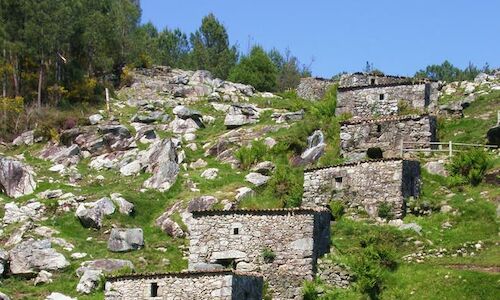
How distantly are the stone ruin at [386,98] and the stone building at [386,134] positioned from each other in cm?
556

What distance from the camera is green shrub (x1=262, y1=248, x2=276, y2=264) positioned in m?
37.2

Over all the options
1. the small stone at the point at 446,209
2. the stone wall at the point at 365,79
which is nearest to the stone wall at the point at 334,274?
the small stone at the point at 446,209

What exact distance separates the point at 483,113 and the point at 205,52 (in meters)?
42.3

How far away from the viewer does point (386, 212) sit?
42031 millimetres

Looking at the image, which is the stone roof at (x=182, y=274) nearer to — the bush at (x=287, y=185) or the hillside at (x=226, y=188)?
the hillside at (x=226, y=188)

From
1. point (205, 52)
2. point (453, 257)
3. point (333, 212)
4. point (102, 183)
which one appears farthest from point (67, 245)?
point (205, 52)

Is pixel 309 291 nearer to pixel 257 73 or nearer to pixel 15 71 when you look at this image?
pixel 15 71

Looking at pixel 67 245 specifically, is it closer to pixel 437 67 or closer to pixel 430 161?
pixel 430 161

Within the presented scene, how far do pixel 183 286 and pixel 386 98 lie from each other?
86.7 feet

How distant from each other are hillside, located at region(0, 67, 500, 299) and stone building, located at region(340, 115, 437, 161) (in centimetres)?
108

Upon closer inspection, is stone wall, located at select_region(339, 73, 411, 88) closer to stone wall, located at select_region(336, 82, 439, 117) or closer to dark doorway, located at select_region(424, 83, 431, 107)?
dark doorway, located at select_region(424, 83, 431, 107)

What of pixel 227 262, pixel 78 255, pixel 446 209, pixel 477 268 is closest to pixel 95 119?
pixel 78 255

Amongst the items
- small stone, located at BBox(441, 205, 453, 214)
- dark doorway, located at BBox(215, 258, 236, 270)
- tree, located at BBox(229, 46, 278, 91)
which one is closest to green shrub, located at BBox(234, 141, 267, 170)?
small stone, located at BBox(441, 205, 453, 214)

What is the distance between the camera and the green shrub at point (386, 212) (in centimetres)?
4197
